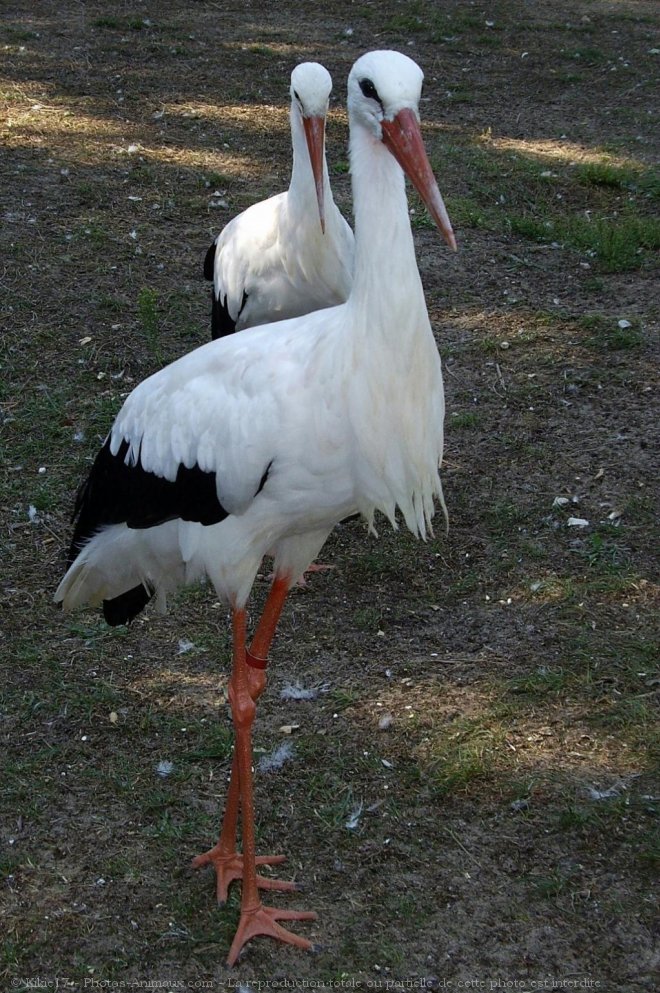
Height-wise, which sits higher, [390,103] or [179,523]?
[390,103]

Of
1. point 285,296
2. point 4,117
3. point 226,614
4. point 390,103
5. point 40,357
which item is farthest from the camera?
point 4,117

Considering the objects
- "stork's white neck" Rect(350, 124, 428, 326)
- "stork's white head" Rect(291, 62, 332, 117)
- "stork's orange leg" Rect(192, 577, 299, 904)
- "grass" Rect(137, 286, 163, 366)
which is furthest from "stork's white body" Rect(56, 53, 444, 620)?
"grass" Rect(137, 286, 163, 366)

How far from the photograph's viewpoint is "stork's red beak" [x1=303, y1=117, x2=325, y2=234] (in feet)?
14.1

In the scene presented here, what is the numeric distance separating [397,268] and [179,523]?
1.18m

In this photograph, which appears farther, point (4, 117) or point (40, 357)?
point (4, 117)

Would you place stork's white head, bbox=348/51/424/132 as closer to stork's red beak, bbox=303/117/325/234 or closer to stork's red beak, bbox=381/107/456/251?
stork's red beak, bbox=381/107/456/251

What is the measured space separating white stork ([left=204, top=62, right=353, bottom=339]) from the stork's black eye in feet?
5.39

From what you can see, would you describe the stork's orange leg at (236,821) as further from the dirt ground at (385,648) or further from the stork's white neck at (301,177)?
the stork's white neck at (301,177)

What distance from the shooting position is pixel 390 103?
2850 millimetres

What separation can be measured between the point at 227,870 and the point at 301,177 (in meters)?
2.83

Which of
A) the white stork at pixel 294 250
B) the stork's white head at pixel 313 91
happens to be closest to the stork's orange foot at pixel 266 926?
the white stork at pixel 294 250

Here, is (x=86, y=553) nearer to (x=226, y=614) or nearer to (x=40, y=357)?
(x=226, y=614)

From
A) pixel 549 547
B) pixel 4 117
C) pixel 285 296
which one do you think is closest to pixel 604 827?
pixel 549 547

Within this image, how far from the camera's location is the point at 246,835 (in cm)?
358
